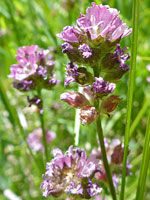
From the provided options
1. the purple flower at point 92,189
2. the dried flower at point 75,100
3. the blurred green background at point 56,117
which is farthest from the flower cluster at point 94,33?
the blurred green background at point 56,117

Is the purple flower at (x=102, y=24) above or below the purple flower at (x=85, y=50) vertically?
above

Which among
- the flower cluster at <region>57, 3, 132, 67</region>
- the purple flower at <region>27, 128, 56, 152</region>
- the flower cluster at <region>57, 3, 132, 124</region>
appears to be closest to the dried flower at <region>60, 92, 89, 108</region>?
the flower cluster at <region>57, 3, 132, 124</region>

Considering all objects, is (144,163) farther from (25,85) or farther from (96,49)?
(25,85)

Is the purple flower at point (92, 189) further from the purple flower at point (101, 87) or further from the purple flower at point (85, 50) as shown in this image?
the purple flower at point (85, 50)

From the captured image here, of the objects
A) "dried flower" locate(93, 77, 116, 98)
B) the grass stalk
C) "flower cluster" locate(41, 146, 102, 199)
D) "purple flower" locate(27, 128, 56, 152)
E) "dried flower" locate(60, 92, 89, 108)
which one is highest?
"purple flower" locate(27, 128, 56, 152)

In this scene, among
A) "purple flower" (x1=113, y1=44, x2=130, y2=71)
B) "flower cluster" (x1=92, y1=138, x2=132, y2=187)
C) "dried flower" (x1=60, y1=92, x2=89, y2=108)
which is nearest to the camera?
"purple flower" (x1=113, y1=44, x2=130, y2=71)

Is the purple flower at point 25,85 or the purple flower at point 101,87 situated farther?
the purple flower at point 25,85

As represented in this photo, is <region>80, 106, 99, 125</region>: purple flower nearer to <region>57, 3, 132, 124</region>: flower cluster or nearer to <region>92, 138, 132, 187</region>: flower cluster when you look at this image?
<region>57, 3, 132, 124</region>: flower cluster

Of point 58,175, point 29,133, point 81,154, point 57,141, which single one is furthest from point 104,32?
point 29,133
